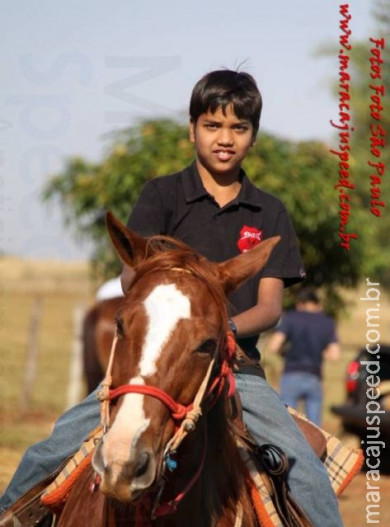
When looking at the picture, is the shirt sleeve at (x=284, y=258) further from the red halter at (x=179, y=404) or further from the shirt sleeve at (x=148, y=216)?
the red halter at (x=179, y=404)

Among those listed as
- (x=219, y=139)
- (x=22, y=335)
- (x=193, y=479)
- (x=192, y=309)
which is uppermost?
(x=219, y=139)

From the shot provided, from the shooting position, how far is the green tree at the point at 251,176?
13.6m

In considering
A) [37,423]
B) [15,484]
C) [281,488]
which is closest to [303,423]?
[281,488]

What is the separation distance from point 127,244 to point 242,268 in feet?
1.49

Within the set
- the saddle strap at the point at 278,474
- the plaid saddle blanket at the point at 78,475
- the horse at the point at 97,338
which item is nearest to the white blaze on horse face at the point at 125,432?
the plaid saddle blanket at the point at 78,475

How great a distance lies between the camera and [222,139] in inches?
197

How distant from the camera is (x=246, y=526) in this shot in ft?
14.5

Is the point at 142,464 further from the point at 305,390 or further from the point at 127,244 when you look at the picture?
the point at 305,390

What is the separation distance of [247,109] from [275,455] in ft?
5.22

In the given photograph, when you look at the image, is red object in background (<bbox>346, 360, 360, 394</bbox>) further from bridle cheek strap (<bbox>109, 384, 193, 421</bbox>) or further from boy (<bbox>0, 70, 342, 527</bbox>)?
bridle cheek strap (<bbox>109, 384, 193, 421</bbox>)

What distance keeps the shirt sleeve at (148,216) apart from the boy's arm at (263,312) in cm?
54

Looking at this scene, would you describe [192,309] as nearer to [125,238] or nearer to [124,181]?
[125,238]

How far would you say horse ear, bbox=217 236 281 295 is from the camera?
409cm

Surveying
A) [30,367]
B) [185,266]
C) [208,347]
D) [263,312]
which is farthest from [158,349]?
[30,367]
